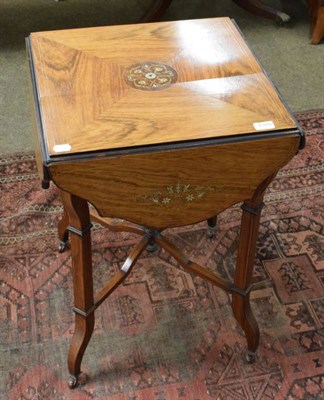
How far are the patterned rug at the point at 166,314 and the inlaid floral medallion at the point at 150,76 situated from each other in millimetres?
731

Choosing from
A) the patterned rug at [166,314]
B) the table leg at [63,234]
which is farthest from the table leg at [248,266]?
the table leg at [63,234]

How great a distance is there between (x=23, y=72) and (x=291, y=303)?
62.9 inches

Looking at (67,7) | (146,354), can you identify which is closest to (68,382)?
(146,354)

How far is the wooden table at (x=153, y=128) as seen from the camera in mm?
1198

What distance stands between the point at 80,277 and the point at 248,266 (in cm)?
42

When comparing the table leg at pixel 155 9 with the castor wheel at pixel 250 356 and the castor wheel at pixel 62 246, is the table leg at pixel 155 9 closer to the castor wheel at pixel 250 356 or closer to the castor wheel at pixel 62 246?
the castor wheel at pixel 62 246

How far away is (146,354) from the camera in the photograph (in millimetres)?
1703

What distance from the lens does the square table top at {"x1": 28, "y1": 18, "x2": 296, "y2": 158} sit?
1217 mm

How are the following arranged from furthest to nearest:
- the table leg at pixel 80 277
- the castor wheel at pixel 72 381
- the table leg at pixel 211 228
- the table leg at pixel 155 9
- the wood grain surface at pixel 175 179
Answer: the table leg at pixel 155 9, the table leg at pixel 211 228, the castor wheel at pixel 72 381, the table leg at pixel 80 277, the wood grain surface at pixel 175 179

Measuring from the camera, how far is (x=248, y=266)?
1.53m

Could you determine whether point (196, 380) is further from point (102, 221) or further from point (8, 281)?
point (8, 281)

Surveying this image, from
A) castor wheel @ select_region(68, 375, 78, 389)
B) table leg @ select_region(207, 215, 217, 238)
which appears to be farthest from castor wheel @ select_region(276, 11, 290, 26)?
castor wheel @ select_region(68, 375, 78, 389)

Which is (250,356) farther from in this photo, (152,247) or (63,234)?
(63,234)

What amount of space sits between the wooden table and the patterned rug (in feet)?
0.84
